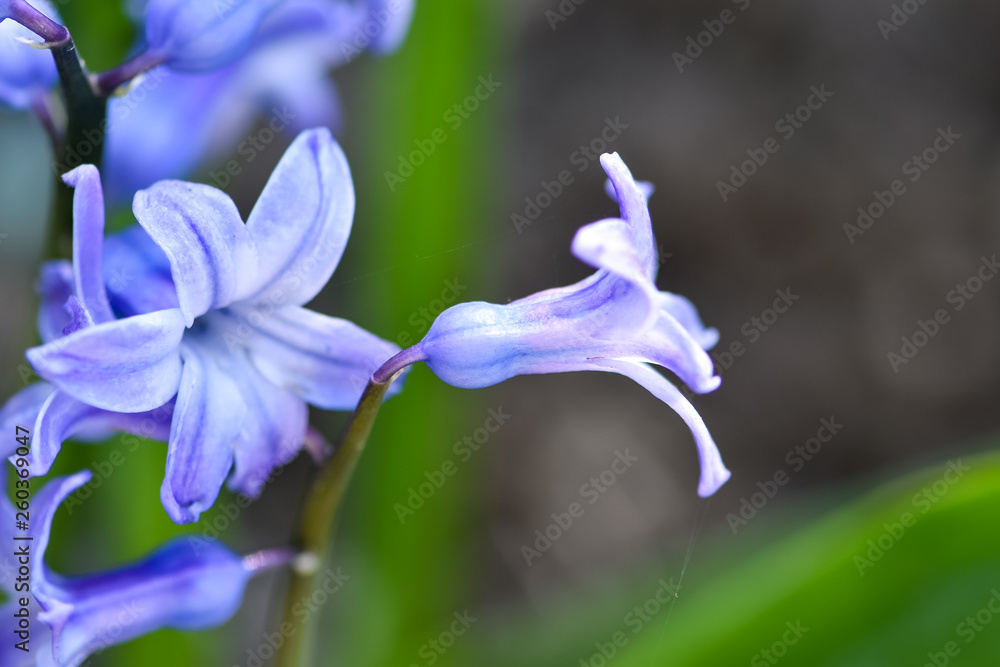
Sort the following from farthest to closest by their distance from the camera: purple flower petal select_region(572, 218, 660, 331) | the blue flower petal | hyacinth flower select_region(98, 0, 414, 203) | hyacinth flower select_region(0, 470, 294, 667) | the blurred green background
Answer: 1. the blurred green background
2. the blue flower petal
3. hyacinth flower select_region(98, 0, 414, 203)
4. hyacinth flower select_region(0, 470, 294, 667)
5. purple flower petal select_region(572, 218, 660, 331)

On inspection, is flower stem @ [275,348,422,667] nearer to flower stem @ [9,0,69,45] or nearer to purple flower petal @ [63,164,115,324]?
purple flower petal @ [63,164,115,324]

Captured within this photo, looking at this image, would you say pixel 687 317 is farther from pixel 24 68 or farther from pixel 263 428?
pixel 24 68

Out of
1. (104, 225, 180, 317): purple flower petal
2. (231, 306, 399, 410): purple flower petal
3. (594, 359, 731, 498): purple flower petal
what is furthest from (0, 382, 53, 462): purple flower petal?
(594, 359, 731, 498): purple flower petal

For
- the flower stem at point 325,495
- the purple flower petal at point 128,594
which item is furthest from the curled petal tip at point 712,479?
Answer: the purple flower petal at point 128,594

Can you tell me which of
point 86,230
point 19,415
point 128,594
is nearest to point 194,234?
point 86,230

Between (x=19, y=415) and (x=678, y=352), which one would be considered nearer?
(x=678, y=352)
